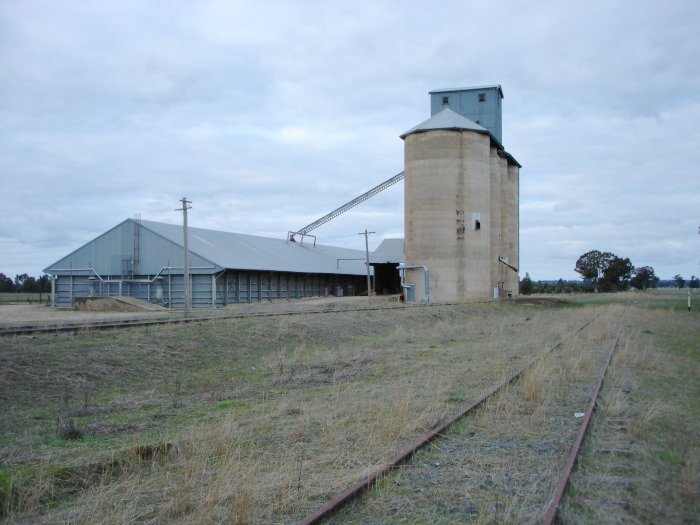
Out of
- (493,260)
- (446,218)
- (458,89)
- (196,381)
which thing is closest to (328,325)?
(196,381)

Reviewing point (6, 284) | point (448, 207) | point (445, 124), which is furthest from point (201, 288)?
point (6, 284)

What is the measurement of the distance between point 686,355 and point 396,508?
15.7 m

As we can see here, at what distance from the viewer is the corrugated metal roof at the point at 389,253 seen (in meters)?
73.2

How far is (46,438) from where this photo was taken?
9227 millimetres

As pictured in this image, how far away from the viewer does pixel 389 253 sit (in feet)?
249

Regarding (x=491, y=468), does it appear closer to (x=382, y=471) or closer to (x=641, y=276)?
(x=382, y=471)

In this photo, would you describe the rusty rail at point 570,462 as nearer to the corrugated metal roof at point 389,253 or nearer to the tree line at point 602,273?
the corrugated metal roof at point 389,253

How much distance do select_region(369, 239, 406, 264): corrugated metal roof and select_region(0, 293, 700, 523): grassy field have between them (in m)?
50.2

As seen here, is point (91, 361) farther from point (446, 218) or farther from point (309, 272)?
point (309, 272)

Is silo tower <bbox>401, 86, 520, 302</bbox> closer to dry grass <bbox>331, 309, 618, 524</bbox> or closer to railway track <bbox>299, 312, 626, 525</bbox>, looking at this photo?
dry grass <bbox>331, 309, 618, 524</bbox>

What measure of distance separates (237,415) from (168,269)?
4289 cm

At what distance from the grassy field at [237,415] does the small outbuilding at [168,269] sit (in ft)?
94.0

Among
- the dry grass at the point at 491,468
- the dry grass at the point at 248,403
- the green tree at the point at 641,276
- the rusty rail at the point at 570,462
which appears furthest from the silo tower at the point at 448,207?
the green tree at the point at 641,276

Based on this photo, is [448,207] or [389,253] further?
[389,253]
